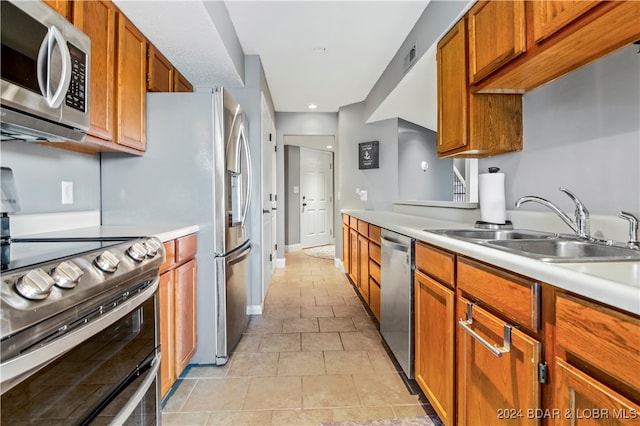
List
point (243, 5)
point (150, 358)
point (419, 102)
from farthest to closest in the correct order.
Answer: point (419, 102)
point (243, 5)
point (150, 358)

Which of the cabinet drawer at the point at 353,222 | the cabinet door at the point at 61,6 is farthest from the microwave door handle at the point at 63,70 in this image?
the cabinet drawer at the point at 353,222

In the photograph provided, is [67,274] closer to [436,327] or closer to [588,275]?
[588,275]

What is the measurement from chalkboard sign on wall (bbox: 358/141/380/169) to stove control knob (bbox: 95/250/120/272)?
12.6 feet

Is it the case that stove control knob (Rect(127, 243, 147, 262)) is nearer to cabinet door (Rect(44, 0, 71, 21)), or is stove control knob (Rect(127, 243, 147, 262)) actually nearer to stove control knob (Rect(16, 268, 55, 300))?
stove control knob (Rect(16, 268, 55, 300))

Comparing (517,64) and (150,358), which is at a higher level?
(517,64)

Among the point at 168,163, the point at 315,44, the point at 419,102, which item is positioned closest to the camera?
the point at 168,163

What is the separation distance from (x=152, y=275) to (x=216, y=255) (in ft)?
2.46

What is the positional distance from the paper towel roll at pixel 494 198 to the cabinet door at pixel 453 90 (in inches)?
9.9

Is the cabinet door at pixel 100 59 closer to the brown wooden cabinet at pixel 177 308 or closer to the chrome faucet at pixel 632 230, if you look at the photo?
the brown wooden cabinet at pixel 177 308

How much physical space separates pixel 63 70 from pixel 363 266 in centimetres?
258

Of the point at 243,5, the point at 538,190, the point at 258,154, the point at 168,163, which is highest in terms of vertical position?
the point at 243,5

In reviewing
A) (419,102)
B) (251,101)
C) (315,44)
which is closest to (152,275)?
(251,101)

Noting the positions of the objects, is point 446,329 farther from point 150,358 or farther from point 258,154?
point 258,154

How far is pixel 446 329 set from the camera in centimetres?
134
